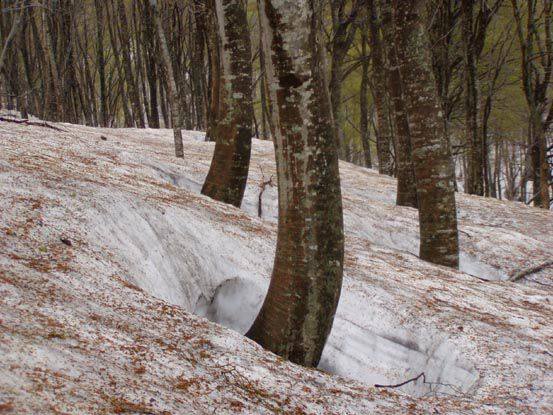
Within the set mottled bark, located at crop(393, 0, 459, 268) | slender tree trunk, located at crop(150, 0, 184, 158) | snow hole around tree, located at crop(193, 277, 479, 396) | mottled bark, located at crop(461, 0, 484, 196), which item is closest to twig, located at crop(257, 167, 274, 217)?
slender tree trunk, located at crop(150, 0, 184, 158)

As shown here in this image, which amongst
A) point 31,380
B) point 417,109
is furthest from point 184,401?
point 417,109

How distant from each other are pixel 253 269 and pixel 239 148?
1924 mm

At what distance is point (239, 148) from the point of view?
5.85m

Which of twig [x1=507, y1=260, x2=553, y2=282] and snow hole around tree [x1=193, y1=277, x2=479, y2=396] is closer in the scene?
snow hole around tree [x1=193, y1=277, x2=479, y2=396]

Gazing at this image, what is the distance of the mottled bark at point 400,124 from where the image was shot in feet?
25.2

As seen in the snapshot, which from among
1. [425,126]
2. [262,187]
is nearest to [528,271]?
[425,126]

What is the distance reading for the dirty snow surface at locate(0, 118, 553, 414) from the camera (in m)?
2.15

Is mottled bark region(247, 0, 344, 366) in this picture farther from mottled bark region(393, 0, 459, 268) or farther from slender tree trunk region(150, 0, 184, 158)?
slender tree trunk region(150, 0, 184, 158)

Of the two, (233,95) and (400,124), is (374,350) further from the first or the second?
(400,124)

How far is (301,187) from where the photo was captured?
3059mm

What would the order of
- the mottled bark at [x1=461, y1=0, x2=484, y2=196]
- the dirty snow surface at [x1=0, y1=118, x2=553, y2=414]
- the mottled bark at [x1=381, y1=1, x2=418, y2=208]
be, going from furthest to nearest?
the mottled bark at [x1=461, y1=0, x2=484, y2=196]
the mottled bark at [x1=381, y1=1, x2=418, y2=208]
the dirty snow surface at [x1=0, y1=118, x2=553, y2=414]

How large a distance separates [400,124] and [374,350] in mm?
4748

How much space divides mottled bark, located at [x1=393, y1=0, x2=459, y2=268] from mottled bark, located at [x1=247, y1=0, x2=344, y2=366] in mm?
2741

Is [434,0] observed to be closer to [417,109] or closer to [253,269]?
[417,109]
